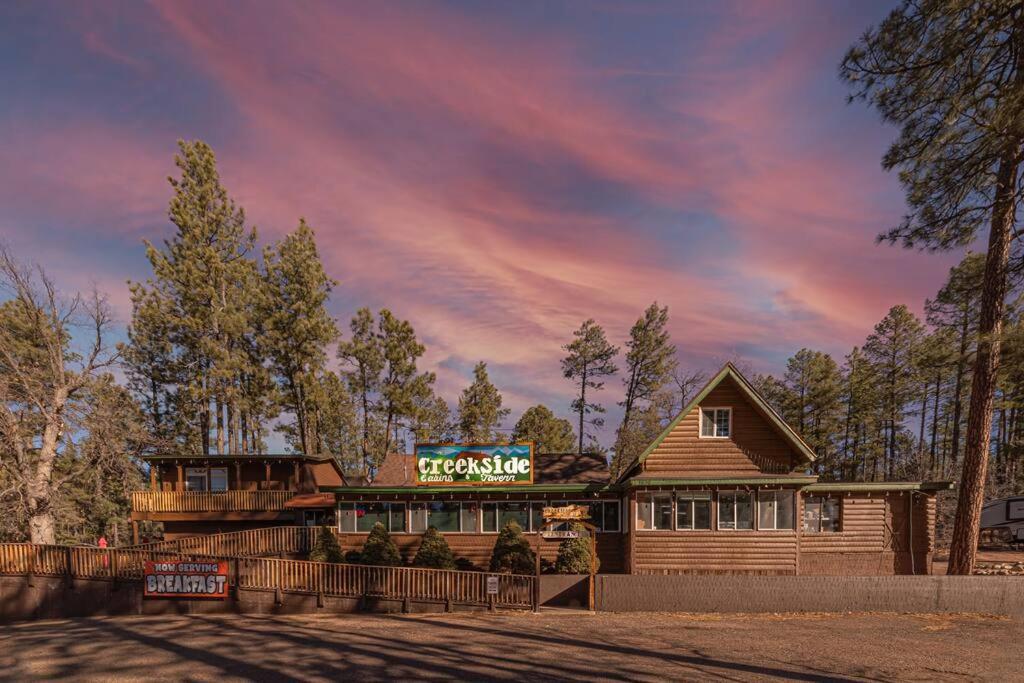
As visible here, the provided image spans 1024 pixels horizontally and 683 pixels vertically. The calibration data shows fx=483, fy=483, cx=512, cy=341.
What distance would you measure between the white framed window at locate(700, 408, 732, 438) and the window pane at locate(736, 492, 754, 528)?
261 cm

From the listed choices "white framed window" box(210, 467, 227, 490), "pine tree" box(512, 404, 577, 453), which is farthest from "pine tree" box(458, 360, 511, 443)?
"white framed window" box(210, 467, 227, 490)

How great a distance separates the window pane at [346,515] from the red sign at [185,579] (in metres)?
6.04

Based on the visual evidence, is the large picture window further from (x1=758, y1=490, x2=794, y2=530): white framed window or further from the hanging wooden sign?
the hanging wooden sign

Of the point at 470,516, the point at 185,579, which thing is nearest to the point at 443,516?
the point at 470,516

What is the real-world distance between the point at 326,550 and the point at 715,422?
1808cm

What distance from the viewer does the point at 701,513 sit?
20906 millimetres

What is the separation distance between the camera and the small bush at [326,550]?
2061 cm

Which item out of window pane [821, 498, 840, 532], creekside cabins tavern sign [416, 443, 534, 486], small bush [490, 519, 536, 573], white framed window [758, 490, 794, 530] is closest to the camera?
white framed window [758, 490, 794, 530]

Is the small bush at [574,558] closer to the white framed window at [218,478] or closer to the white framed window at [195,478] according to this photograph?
the white framed window at [218,478]

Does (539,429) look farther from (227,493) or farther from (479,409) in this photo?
(227,493)

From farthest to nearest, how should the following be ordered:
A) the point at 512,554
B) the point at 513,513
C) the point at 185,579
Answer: the point at 513,513 → the point at 512,554 → the point at 185,579

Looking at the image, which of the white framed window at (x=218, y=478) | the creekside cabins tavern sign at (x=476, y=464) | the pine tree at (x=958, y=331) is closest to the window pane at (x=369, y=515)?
the creekside cabins tavern sign at (x=476, y=464)

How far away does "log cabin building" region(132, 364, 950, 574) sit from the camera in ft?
67.4

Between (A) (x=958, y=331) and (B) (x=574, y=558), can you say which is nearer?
(B) (x=574, y=558)
